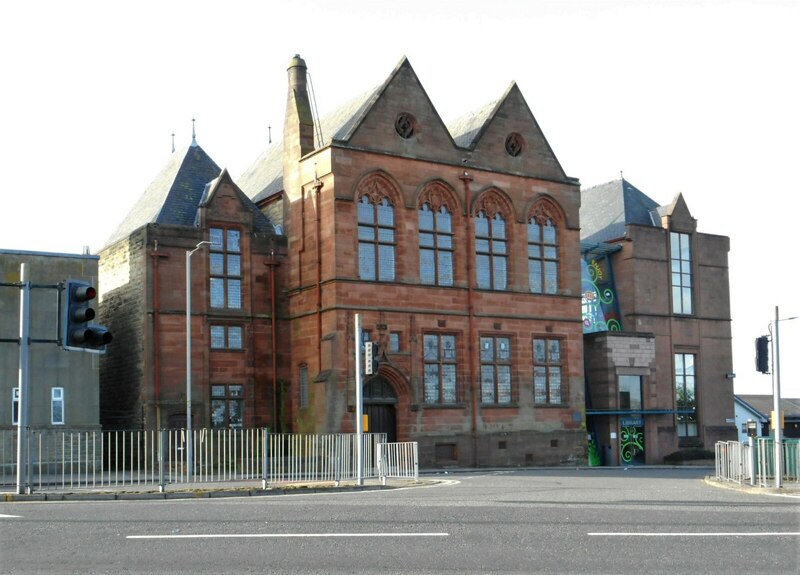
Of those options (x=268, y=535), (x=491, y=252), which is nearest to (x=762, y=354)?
(x=268, y=535)

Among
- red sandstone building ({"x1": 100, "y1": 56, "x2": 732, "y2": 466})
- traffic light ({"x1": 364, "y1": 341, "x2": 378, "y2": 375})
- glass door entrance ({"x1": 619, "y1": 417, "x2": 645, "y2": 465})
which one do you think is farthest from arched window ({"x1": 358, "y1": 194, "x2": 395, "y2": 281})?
glass door entrance ({"x1": 619, "y1": 417, "x2": 645, "y2": 465})

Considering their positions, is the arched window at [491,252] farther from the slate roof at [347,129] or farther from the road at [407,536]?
the road at [407,536]

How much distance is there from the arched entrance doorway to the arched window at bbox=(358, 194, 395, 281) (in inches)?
158

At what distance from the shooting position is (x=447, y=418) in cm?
4341

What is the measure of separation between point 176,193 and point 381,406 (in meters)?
11.9

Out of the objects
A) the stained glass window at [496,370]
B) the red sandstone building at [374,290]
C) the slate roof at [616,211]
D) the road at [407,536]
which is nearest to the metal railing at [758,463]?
the road at [407,536]

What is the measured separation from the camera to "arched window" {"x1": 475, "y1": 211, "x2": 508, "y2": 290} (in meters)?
45.4

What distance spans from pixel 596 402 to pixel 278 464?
23.8 metres

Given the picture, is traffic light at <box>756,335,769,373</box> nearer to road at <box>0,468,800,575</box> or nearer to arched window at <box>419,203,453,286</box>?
road at <box>0,468,800,575</box>

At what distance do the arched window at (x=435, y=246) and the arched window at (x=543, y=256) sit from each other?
4.12 metres

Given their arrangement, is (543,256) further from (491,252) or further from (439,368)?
(439,368)

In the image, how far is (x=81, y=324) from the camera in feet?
58.0

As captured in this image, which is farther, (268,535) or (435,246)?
(435,246)

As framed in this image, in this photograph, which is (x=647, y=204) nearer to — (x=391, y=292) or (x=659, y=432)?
(x=659, y=432)
